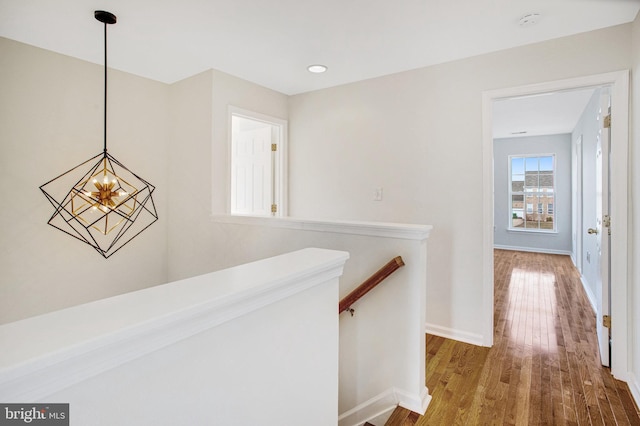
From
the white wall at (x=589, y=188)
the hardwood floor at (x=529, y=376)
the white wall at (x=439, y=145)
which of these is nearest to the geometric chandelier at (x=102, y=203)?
the white wall at (x=439, y=145)

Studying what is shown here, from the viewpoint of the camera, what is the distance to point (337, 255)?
50.1 inches

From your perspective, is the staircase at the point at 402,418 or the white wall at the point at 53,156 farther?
the white wall at the point at 53,156

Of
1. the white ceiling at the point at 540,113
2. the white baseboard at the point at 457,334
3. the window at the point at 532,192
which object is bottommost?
the white baseboard at the point at 457,334

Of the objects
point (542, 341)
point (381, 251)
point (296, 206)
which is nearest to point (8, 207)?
point (296, 206)

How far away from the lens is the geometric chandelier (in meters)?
2.74

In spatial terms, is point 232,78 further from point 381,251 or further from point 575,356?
point 575,356

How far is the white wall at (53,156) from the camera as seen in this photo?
251cm

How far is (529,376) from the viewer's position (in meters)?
2.26

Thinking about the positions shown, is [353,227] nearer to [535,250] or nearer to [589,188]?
[589,188]

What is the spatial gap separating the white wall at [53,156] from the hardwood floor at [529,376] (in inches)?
115

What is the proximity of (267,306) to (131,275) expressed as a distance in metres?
2.86

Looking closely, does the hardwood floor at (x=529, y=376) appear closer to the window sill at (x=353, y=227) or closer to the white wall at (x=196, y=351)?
the window sill at (x=353, y=227)

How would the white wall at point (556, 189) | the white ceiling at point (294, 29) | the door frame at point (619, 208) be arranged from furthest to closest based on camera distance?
1. the white wall at point (556, 189)
2. the door frame at point (619, 208)
3. the white ceiling at point (294, 29)

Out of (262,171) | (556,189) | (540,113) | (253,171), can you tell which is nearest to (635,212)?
(262,171)
